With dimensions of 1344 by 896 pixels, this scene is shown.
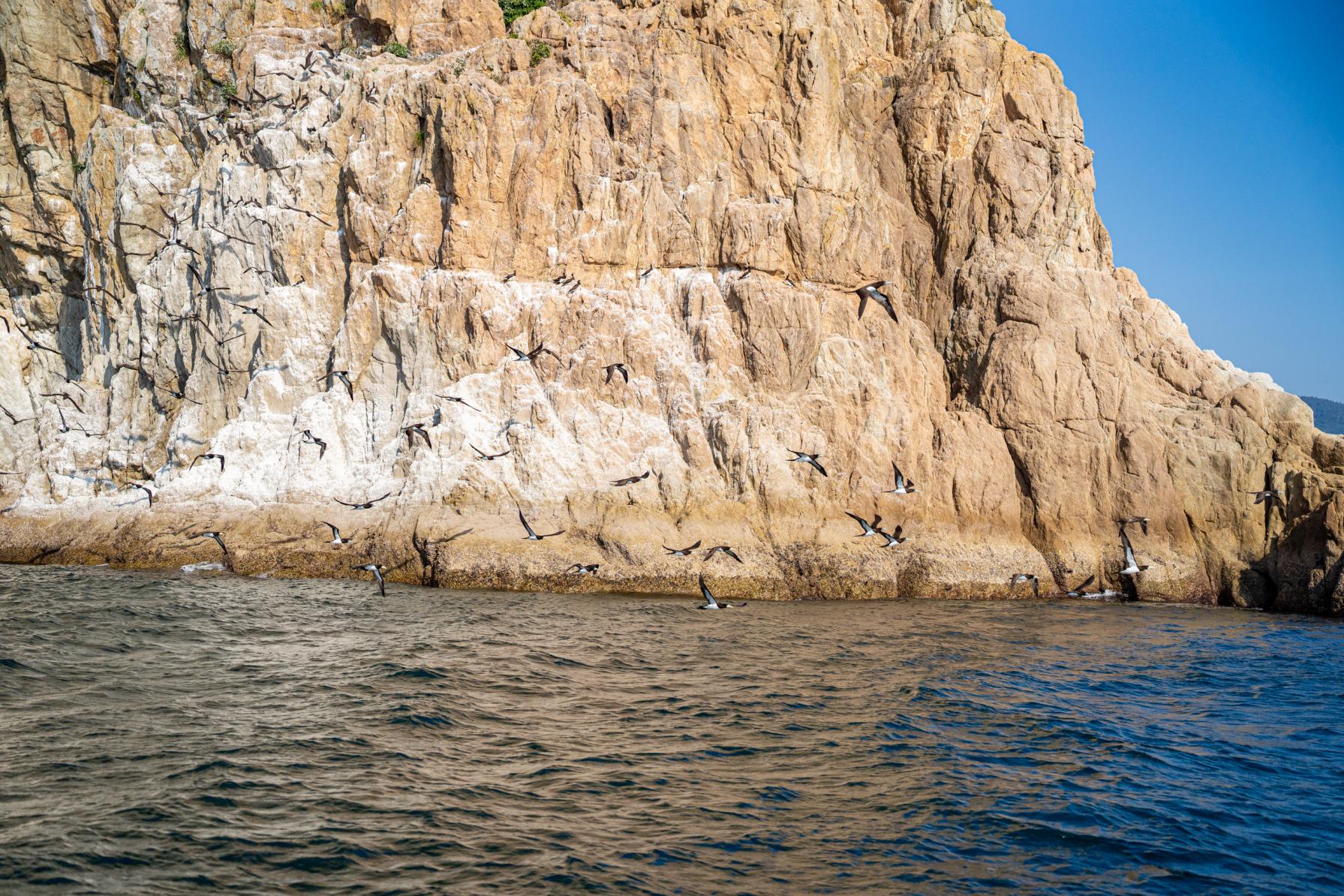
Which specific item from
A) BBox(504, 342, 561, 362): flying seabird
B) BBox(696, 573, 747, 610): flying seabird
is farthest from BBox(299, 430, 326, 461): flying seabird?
BBox(696, 573, 747, 610): flying seabird

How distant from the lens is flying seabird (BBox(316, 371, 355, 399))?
84.4ft

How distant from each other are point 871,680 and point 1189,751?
14.1 feet

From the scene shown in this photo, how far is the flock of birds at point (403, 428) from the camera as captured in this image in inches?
892

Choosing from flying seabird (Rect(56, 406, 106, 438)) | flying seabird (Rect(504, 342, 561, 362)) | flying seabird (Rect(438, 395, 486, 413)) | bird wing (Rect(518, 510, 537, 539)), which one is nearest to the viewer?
bird wing (Rect(518, 510, 537, 539))

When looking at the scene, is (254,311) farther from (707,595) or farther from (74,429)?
(707,595)

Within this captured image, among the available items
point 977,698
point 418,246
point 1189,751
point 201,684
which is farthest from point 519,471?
point 1189,751

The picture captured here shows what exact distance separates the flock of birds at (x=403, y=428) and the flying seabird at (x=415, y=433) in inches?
0.8

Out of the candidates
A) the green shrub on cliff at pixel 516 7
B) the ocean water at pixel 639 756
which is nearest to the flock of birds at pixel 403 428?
the ocean water at pixel 639 756

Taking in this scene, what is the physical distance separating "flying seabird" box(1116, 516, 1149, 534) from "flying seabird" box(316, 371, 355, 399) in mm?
21396

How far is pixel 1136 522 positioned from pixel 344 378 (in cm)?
2193

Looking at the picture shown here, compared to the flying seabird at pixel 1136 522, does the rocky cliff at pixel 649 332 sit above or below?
above

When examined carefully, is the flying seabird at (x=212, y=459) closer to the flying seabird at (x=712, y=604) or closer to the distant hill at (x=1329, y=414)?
the flying seabird at (x=712, y=604)

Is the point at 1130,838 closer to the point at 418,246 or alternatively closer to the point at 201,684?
the point at 201,684

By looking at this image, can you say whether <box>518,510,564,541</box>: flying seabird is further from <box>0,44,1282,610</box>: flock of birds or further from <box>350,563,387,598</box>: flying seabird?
<box>350,563,387,598</box>: flying seabird
